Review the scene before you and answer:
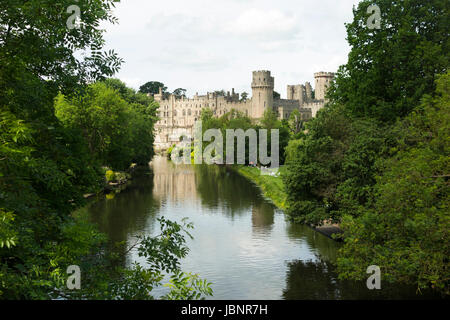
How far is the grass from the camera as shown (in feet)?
134

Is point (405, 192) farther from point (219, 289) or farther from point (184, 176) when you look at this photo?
point (184, 176)

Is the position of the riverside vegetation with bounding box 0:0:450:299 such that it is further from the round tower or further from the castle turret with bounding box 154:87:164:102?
the castle turret with bounding box 154:87:164:102

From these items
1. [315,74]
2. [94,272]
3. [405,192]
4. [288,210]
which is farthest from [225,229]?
[315,74]

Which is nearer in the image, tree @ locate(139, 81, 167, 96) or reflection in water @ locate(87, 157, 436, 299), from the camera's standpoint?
reflection in water @ locate(87, 157, 436, 299)

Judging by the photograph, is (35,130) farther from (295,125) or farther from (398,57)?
(295,125)

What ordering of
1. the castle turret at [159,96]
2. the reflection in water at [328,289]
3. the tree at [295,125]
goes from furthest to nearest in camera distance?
the castle turret at [159,96] → the tree at [295,125] → the reflection in water at [328,289]

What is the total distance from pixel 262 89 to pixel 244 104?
11748 millimetres

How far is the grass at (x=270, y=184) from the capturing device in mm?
40875

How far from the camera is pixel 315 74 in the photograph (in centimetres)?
13288

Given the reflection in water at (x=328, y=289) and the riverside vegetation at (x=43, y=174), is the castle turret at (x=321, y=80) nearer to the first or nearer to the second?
the reflection in water at (x=328, y=289)

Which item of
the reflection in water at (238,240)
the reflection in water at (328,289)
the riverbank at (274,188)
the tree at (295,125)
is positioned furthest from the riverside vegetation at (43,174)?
the tree at (295,125)

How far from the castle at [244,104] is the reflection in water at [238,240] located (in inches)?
2764

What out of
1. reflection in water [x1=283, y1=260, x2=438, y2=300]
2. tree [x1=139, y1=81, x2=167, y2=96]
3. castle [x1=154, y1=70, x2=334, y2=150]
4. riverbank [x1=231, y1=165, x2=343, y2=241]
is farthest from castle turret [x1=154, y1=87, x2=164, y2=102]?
reflection in water [x1=283, y1=260, x2=438, y2=300]

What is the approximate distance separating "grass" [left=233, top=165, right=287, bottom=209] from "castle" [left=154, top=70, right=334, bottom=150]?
47981 millimetres
